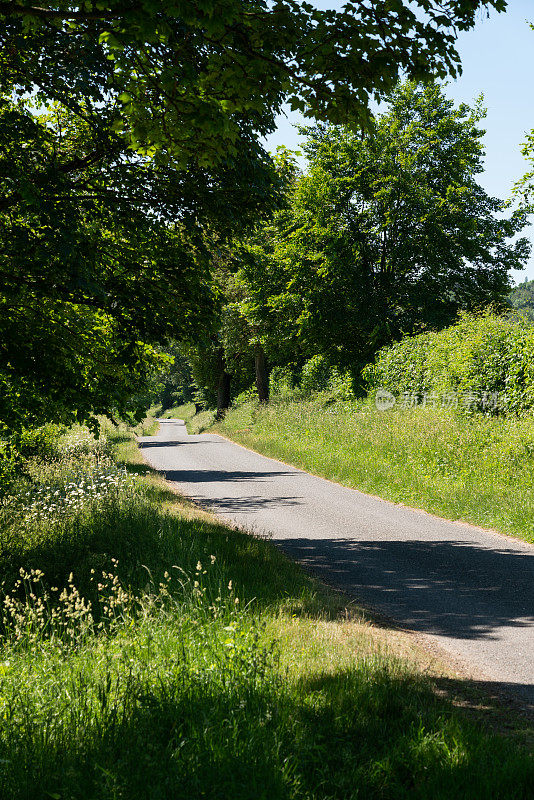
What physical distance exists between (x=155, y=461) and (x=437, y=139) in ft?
58.9

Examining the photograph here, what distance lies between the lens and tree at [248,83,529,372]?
85.6 ft

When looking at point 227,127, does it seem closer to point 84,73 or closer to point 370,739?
point 84,73

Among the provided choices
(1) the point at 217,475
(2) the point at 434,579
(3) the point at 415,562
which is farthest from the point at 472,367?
(2) the point at 434,579

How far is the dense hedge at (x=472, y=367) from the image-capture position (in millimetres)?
15086

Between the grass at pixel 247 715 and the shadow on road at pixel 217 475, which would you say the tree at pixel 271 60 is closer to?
the grass at pixel 247 715

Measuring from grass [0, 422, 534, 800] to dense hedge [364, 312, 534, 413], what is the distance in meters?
10.6

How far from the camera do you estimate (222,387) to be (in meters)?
46.2

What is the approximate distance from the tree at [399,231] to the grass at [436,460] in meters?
5.93

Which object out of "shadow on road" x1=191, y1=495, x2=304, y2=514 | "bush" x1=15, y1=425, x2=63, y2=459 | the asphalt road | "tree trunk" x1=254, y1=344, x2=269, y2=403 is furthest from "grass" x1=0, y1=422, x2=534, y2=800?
"tree trunk" x1=254, y1=344, x2=269, y2=403

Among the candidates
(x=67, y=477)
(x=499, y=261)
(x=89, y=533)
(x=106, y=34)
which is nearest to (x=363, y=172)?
(x=499, y=261)

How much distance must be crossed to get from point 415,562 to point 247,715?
5.65m

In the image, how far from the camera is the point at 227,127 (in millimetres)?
4988

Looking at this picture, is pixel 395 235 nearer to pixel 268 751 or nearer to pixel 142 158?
pixel 142 158

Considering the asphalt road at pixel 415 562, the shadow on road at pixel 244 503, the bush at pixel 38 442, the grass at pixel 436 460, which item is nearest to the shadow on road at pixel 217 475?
the grass at pixel 436 460
